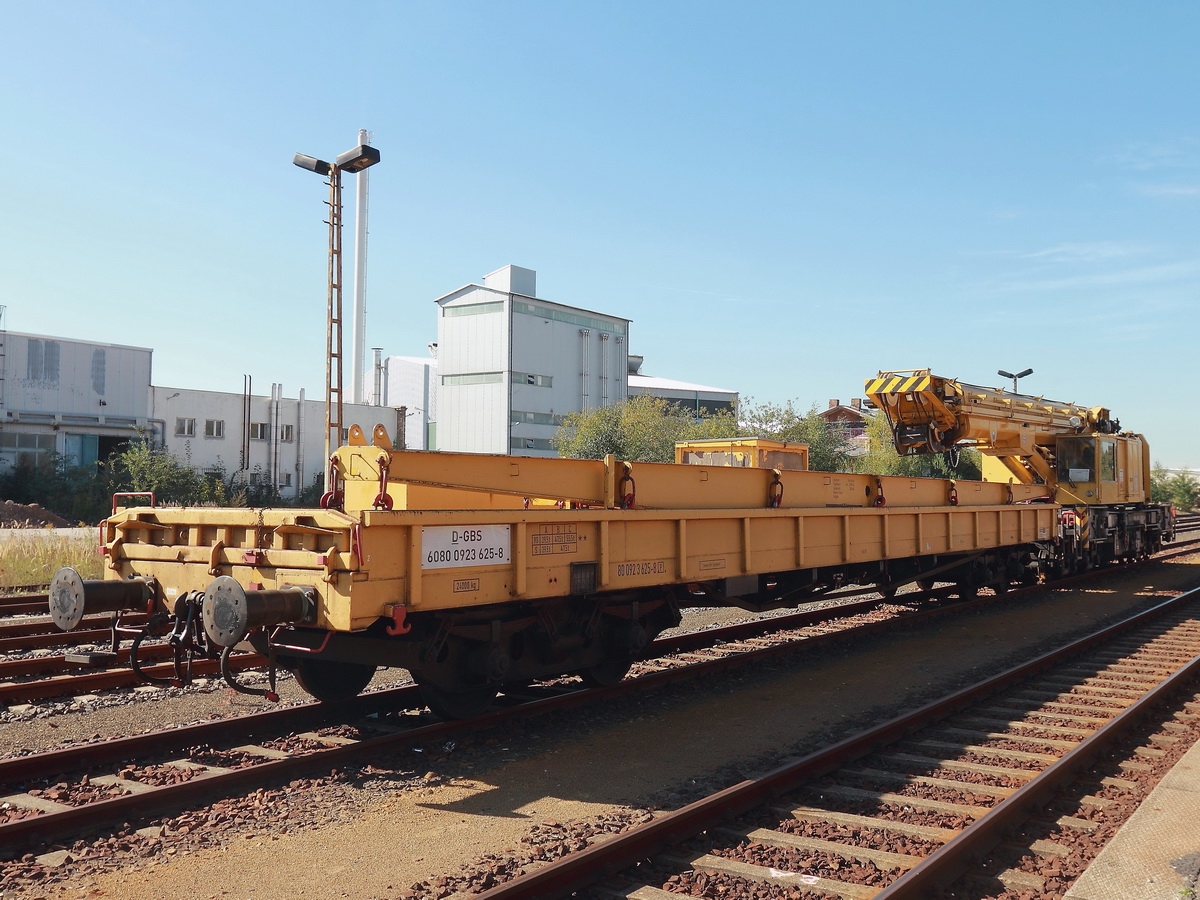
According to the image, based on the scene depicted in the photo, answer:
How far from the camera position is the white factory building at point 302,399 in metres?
36.8

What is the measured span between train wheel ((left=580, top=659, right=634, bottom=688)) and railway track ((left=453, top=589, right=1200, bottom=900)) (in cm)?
237

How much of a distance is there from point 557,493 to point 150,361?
127 feet

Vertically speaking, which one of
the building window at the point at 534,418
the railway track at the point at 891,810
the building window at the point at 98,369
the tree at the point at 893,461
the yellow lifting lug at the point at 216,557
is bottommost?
the railway track at the point at 891,810

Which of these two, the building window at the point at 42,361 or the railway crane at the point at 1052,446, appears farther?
the building window at the point at 42,361

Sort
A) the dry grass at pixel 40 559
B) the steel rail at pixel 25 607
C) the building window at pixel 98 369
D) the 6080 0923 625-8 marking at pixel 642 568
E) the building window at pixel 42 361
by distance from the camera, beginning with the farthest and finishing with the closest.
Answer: the building window at pixel 98 369 < the building window at pixel 42 361 < the dry grass at pixel 40 559 < the steel rail at pixel 25 607 < the 6080 0923 625-8 marking at pixel 642 568

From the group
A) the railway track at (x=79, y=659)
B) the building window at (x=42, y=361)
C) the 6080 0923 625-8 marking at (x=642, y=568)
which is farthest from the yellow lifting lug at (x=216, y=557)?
the building window at (x=42, y=361)

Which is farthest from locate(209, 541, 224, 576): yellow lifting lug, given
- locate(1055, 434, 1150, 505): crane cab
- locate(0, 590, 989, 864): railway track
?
locate(1055, 434, 1150, 505): crane cab

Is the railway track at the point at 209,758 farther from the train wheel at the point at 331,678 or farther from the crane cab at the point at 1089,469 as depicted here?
the crane cab at the point at 1089,469

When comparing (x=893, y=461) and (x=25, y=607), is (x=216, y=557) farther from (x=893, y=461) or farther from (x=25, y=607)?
(x=893, y=461)

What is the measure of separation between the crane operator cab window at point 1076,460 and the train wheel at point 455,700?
15.1m

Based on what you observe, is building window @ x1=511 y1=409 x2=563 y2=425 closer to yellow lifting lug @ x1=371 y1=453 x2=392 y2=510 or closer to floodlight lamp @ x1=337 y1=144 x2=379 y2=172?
floodlight lamp @ x1=337 y1=144 x2=379 y2=172

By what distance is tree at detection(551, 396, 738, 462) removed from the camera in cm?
3494

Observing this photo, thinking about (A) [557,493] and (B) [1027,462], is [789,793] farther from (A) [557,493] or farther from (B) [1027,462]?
(B) [1027,462]

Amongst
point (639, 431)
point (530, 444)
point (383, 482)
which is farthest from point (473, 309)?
point (383, 482)
